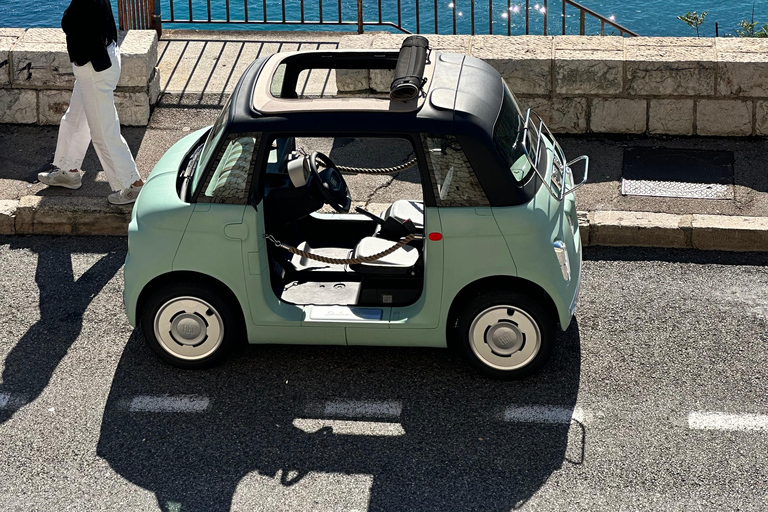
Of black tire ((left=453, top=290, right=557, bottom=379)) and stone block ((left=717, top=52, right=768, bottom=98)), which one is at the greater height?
stone block ((left=717, top=52, right=768, bottom=98))

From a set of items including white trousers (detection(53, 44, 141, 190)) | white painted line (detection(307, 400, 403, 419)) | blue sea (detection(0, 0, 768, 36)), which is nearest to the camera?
white painted line (detection(307, 400, 403, 419))

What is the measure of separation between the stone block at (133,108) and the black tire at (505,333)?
465 centimetres

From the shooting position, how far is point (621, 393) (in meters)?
5.54

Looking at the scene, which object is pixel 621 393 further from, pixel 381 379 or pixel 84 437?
pixel 84 437

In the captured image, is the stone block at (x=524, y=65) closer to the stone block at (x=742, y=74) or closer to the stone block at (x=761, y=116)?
the stone block at (x=742, y=74)

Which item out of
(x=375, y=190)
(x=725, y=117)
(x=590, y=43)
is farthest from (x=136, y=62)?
(x=725, y=117)

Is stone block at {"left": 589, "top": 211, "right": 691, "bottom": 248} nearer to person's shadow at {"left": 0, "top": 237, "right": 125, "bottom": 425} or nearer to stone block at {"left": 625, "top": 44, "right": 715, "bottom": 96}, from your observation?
stone block at {"left": 625, "top": 44, "right": 715, "bottom": 96}

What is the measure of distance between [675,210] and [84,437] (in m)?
4.63

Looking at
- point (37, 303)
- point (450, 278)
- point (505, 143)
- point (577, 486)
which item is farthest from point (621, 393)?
point (37, 303)

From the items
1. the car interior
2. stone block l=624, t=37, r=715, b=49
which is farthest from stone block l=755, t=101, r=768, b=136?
the car interior

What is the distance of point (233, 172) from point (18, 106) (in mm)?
4481

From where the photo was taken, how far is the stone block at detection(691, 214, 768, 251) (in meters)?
6.95

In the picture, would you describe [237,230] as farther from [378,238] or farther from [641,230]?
[641,230]

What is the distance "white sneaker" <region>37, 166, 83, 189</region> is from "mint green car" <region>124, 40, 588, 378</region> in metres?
2.23
